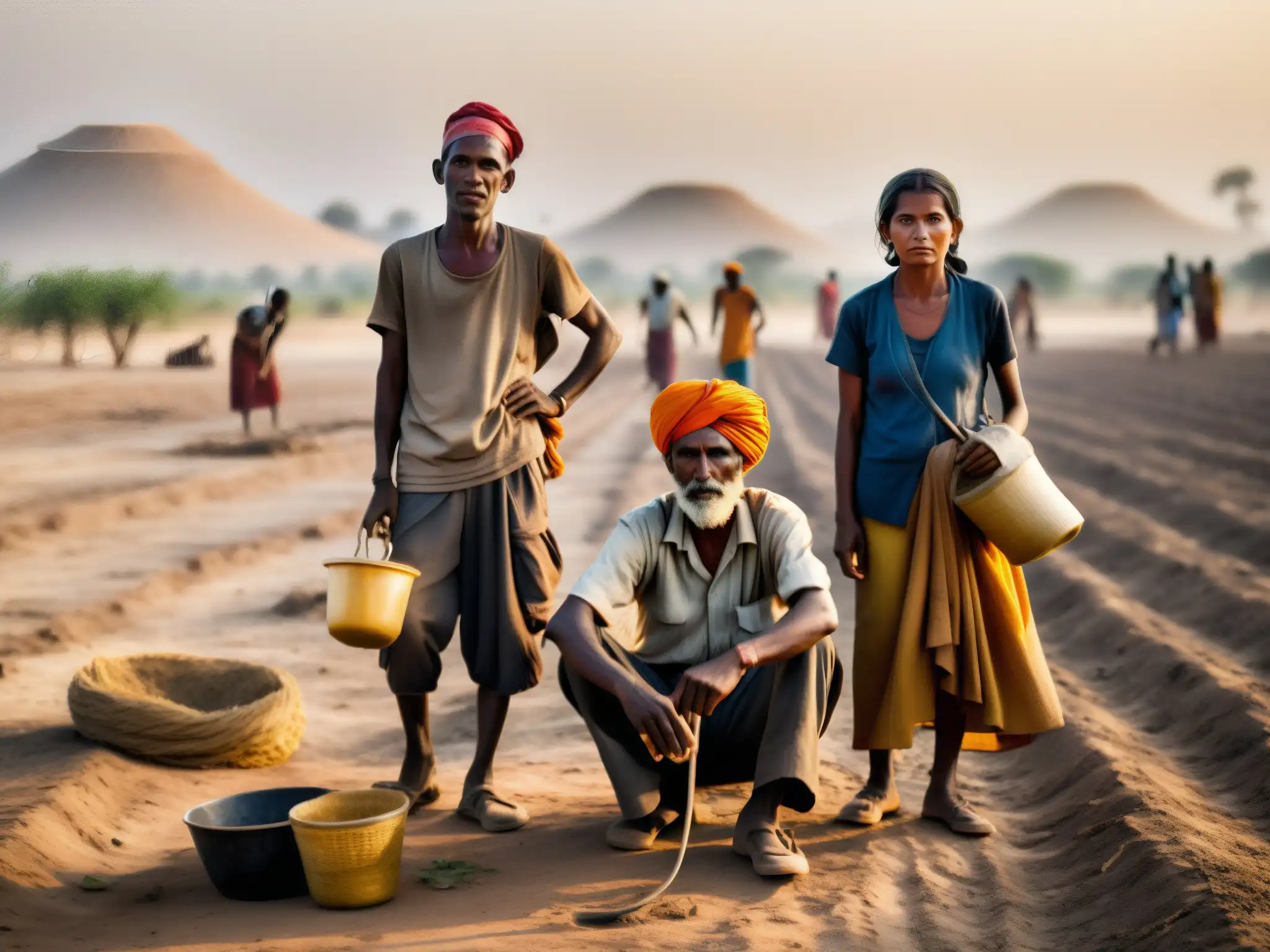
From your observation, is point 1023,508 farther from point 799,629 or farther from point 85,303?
point 85,303

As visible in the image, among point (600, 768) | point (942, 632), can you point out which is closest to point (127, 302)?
point (600, 768)

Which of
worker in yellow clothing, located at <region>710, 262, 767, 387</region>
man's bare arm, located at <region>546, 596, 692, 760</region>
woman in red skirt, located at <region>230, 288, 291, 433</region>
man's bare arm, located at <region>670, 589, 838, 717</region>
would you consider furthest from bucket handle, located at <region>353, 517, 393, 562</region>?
worker in yellow clothing, located at <region>710, 262, 767, 387</region>

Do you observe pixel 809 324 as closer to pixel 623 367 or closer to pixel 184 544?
pixel 623 367

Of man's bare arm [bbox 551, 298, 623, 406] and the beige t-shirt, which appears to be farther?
man's bare arm [bbox 551, 298, 623, 406]

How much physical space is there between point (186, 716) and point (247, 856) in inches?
45.6

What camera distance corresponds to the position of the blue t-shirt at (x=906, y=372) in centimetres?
377

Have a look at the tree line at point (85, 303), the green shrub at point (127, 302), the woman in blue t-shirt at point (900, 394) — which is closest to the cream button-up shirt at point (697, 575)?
the woman in blue t-shirt at point (900, 394)

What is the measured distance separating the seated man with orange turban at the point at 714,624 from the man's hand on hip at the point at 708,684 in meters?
0.12

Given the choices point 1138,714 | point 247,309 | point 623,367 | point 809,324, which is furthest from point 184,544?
point 809,324

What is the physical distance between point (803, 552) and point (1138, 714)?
2.29 meters

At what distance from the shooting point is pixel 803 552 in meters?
3.60

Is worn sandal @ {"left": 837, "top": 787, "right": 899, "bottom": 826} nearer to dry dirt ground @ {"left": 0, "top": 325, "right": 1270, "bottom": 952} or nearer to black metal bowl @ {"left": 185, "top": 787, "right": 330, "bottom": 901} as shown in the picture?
dry dirt ground @ {"left": 0, "top": 325, "right": 1270, "bottom": 952}

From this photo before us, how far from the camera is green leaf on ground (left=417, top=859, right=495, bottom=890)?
3510 millimetres

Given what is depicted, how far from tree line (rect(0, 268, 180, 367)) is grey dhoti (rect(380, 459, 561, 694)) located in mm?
3995
